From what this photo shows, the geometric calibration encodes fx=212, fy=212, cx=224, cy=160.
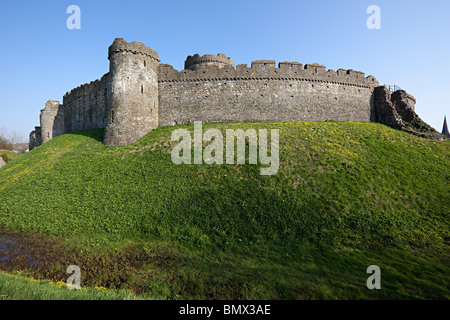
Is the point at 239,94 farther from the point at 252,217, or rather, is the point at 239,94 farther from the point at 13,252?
the point at 13,252

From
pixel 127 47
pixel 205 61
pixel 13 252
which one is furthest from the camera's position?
pixel 205 61

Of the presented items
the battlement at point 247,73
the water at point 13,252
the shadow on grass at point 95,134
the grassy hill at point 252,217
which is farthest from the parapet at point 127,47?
the water at point 13,252

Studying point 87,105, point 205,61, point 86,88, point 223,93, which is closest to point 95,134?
point 87,105

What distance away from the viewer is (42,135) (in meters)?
37.3

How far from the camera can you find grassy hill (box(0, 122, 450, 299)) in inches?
357

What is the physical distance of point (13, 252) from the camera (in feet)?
36.9

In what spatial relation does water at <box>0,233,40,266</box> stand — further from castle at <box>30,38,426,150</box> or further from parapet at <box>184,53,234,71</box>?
parapet at <box>184,53,234,71</box>

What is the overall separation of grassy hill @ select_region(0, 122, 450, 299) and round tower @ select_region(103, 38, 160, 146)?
82.6 inches

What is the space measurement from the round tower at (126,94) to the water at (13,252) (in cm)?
1190

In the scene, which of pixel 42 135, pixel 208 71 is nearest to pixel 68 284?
pixel 208 71

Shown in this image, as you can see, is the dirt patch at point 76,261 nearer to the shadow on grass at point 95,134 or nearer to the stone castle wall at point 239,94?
the shadow on grass at point 95,134

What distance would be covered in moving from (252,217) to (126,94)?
1874cm

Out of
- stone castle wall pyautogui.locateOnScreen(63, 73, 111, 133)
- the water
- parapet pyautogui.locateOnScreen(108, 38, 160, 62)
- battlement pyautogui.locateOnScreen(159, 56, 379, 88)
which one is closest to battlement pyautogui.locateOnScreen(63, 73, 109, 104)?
stone castle wall pyautogui.locateOnScreen(63, 73, 111, 133)
